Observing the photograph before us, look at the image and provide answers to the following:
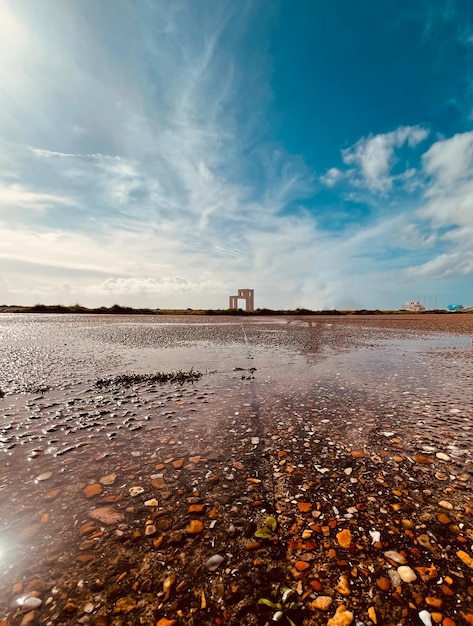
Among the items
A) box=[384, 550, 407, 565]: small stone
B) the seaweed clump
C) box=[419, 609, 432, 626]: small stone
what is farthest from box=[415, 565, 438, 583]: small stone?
the seaweed clump

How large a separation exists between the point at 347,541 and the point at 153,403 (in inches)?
256

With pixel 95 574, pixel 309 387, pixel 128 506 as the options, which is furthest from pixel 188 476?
pixel 309 387

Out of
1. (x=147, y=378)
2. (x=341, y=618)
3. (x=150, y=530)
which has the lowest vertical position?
(x=150, y=530)

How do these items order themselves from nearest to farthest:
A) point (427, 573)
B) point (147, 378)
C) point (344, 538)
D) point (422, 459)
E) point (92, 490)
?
point (427, 573)
point (344, 538)
point (92, 490)
point (422, 459)
point (147, 378)

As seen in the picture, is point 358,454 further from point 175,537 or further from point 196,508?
point 175,537

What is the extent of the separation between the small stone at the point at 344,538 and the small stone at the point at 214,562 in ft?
4.87

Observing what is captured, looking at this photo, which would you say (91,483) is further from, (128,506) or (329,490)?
(329,490)

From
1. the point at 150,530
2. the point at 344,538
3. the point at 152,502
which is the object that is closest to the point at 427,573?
the point at 344,538

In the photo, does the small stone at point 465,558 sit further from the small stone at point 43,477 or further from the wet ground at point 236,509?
the small stone at point 43,477

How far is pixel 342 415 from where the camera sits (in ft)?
24.9

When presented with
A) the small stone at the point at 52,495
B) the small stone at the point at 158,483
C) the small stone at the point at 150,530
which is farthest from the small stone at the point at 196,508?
the small stone at the point at 52,495

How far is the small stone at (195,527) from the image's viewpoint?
3717 millimetres

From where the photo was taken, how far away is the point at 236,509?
414 centimetres

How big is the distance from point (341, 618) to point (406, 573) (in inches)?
39.2
